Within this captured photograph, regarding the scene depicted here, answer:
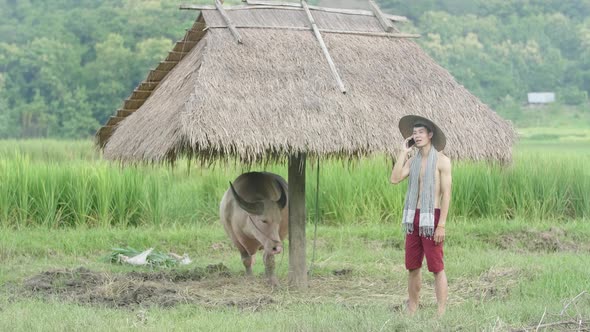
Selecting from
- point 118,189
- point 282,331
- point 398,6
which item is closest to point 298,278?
point 282,331

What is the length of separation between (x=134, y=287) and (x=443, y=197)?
2.63 meters

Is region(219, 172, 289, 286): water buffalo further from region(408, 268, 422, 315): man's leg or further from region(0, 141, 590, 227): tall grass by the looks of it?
region(0, 141, 590, 227): tall grass

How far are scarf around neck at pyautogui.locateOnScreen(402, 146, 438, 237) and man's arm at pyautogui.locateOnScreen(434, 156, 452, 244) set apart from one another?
0.05m

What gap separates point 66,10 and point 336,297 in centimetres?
4242

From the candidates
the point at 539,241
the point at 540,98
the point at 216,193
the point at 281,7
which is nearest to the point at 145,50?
the point at 540,98

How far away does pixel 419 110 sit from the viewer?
8.32 m

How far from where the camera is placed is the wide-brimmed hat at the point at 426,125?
6965 mm

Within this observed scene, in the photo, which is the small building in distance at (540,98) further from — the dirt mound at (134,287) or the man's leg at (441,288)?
the man's leg at (441,288)

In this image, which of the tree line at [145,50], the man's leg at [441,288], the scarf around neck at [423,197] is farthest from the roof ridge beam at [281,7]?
the tree line at [145,50]

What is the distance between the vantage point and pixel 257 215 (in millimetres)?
8367

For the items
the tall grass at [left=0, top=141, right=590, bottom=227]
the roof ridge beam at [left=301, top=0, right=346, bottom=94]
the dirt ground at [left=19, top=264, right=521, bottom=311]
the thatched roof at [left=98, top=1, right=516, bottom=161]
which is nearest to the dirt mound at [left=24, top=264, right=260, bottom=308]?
the dirt ground at [left=19, top=264, right=521, bottom=311]

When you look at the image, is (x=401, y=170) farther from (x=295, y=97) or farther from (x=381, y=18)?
(x=381, y=18)

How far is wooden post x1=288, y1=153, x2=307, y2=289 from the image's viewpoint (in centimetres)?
826

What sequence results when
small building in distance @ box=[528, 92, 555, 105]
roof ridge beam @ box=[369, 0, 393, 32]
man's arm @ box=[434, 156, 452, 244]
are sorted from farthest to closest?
1. small building in distance @ box=[528, 92, 555, 105]
2. roof ridge beam @ box=[369, 0, 393, 32]
3. man's arm @ box=[434, 156, 452, 244]
